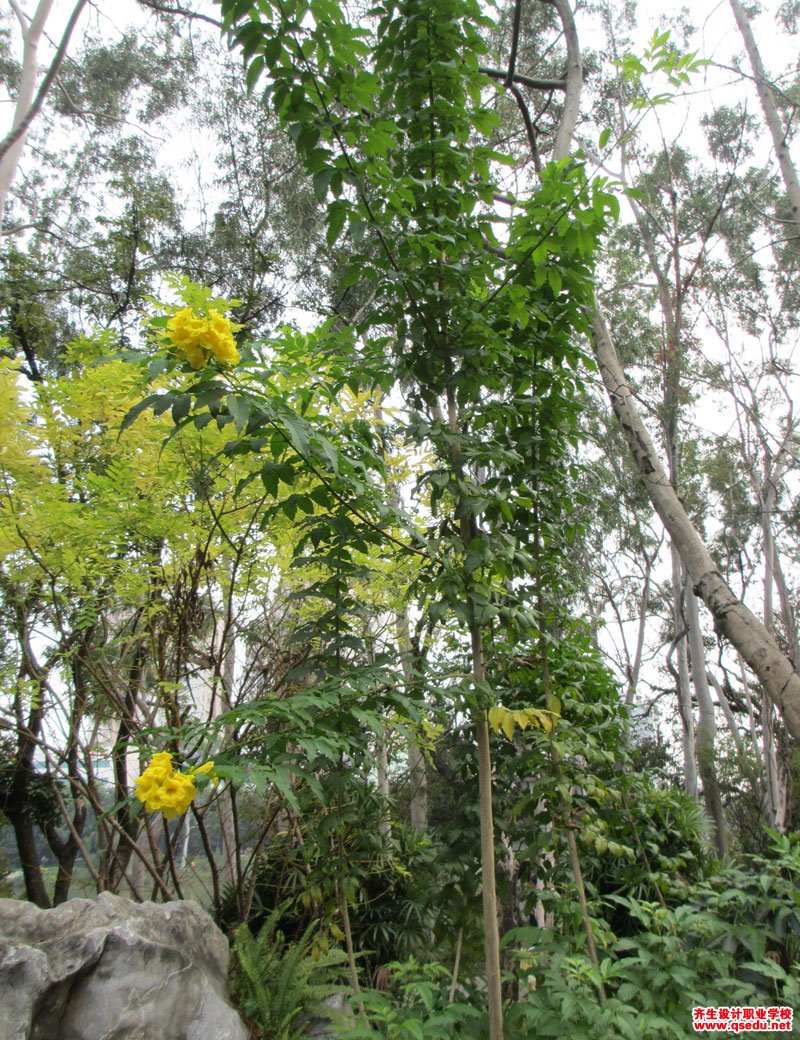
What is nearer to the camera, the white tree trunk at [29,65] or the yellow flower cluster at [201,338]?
the yellow flower cluster at [201,338]

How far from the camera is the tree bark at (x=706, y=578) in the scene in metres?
3.05

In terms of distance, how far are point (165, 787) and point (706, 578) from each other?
10.1ft

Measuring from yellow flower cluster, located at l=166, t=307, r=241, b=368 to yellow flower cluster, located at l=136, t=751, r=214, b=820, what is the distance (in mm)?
698

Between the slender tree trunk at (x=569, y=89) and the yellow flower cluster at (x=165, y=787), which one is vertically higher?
the slender tree trunk at (x=569, y=89)

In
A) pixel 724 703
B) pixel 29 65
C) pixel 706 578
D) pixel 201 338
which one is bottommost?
pixel 201 338

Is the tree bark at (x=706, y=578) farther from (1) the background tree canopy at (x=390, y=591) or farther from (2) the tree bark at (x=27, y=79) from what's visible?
(2) the tree bark at (x=27, y=79)

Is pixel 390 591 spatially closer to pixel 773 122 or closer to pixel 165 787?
pixel 165 787

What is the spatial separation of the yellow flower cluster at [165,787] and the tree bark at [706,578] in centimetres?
231

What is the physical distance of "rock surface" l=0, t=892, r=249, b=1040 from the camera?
6.52ft

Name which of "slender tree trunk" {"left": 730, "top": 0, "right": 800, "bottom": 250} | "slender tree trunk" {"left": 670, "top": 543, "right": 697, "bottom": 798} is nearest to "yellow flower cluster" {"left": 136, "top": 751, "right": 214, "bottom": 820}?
"slender tree trunk" {"left": 730, "top": 0, "right": 800, "bottom": 250}

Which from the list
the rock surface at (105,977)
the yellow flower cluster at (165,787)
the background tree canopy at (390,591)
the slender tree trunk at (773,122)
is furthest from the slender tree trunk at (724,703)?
the yellow flower cluster at (165,787)

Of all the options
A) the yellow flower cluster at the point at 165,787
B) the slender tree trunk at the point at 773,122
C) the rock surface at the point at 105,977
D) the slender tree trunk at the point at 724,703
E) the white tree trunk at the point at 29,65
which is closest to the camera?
the yellow flower cluster at the point at 165,787

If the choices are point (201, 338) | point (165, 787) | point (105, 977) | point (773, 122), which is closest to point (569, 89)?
point (773, 122)

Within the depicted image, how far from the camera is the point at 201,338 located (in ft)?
3.79
